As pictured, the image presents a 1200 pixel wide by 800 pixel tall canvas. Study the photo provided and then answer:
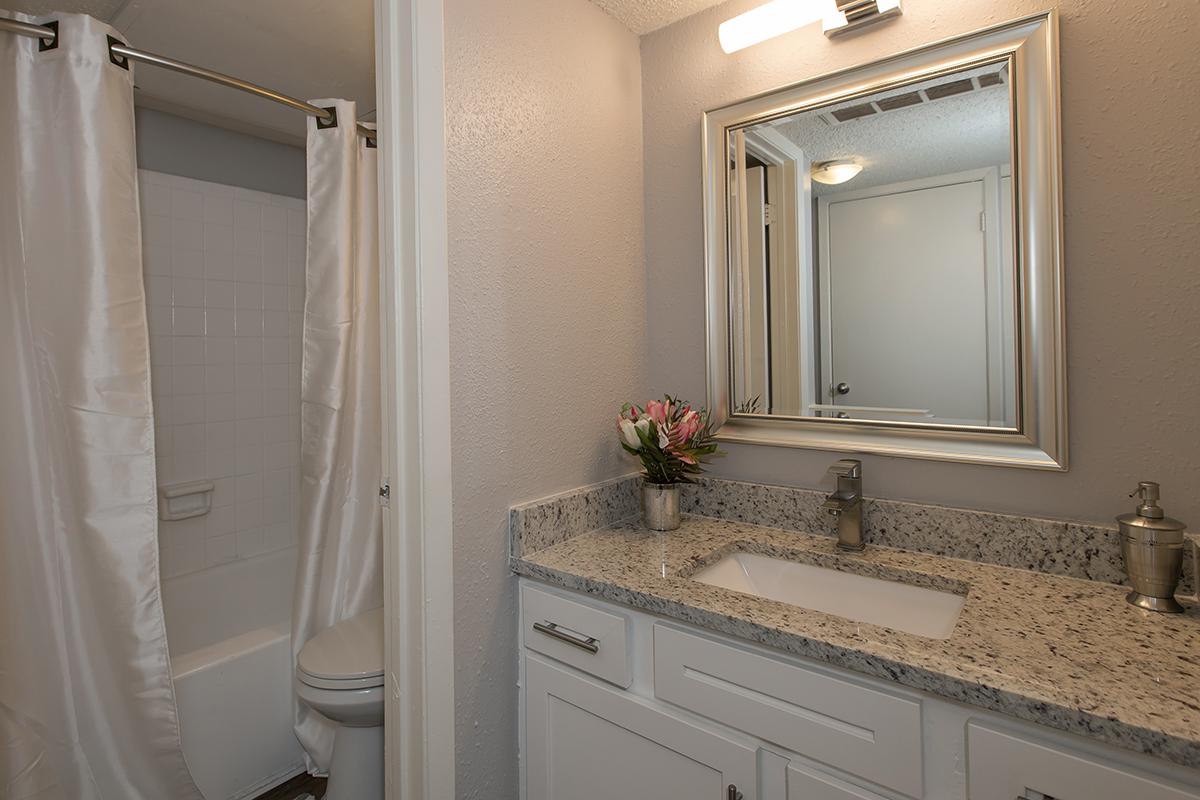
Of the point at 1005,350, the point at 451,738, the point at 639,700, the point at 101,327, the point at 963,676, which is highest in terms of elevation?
the point at 101,327

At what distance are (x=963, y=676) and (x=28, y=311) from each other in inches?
77.4

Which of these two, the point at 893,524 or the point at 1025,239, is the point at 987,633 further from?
the point at 1025,239

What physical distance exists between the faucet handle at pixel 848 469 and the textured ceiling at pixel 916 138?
62 centimetres

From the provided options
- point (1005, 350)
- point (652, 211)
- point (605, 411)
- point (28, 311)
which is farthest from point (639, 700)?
point (28, 311)

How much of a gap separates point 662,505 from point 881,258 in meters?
0.75

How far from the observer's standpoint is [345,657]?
1.61m

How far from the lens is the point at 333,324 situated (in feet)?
5.86

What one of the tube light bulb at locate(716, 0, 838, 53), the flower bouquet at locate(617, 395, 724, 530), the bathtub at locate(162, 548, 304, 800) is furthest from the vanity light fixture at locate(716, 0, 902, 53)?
the bathtub at locate(162, 548, 304, 800)

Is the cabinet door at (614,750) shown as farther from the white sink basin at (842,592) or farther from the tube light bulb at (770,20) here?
the tube light bulb at (770,20)

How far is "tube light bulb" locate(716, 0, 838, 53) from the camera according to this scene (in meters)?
1.35

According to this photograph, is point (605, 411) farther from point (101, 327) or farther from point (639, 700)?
point (101, 327)

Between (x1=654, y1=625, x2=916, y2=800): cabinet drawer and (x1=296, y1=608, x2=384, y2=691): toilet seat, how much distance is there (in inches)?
32.5

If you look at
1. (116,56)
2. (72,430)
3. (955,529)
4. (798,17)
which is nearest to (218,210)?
(116,56)

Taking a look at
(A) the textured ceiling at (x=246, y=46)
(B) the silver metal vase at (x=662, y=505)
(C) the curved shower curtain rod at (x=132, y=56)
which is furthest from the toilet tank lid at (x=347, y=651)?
(A) the textured ceiling at (x=246, y=46)
